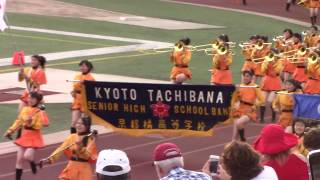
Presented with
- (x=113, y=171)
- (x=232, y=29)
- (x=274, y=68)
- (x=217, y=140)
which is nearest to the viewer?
(x=113, y=171)

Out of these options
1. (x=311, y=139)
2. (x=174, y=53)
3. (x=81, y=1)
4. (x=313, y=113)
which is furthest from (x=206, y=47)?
(x=311, y=139)

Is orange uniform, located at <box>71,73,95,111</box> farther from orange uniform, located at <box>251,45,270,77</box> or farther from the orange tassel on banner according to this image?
orange uniform, located at <box>251,45,270,77</box>

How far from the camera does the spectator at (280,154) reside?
6469mm

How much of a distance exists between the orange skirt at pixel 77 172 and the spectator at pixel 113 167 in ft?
16.0

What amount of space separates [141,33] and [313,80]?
51.2 feet

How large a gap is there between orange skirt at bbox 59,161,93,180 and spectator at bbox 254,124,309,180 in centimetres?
423

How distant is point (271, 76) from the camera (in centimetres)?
1803

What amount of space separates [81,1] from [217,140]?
26.5 m

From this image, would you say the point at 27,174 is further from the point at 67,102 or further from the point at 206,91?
the point at 67,102

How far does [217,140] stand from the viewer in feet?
49.9

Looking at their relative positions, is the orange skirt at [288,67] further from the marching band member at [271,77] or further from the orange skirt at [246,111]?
the orange skirt at [246,111]

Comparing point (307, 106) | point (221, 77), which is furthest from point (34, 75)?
point (307, 106)

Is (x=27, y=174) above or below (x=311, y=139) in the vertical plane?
below

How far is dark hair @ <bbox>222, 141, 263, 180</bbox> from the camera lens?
5520 millimetres
